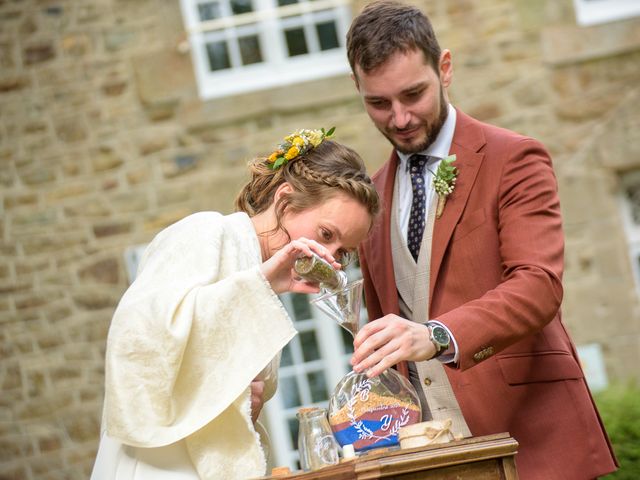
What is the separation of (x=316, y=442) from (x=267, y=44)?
19.3 ft

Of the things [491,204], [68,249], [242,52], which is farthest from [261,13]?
[491,204]

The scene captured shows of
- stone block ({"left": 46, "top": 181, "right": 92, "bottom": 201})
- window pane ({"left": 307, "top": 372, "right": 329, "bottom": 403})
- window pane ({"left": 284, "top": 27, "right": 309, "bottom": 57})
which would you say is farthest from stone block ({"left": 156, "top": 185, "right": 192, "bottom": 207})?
window pane ({"left": 307, "top": 372, "right": 329, "bottom": 403})

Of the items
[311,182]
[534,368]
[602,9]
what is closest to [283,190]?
[311,182]

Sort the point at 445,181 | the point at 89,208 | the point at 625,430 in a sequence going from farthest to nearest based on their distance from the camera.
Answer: the point at 89,208
the point at 625,430
the point at 445,181

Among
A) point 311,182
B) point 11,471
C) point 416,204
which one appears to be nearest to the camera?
point 311,182

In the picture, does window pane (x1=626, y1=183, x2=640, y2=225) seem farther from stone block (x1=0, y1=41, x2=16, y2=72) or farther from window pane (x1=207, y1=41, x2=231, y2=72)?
stone block (x1=0, y1=41, x2=16, y2=72)

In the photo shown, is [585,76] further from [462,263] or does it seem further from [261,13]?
[462,263]

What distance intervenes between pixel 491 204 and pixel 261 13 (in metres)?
5.24

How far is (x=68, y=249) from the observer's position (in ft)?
26.5

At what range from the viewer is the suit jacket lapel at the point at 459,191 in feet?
11.3

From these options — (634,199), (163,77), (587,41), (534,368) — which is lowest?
(634,199)

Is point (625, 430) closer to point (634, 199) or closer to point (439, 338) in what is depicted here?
point (634, 199)

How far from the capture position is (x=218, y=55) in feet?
27.3

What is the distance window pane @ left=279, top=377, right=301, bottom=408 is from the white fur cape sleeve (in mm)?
5382
